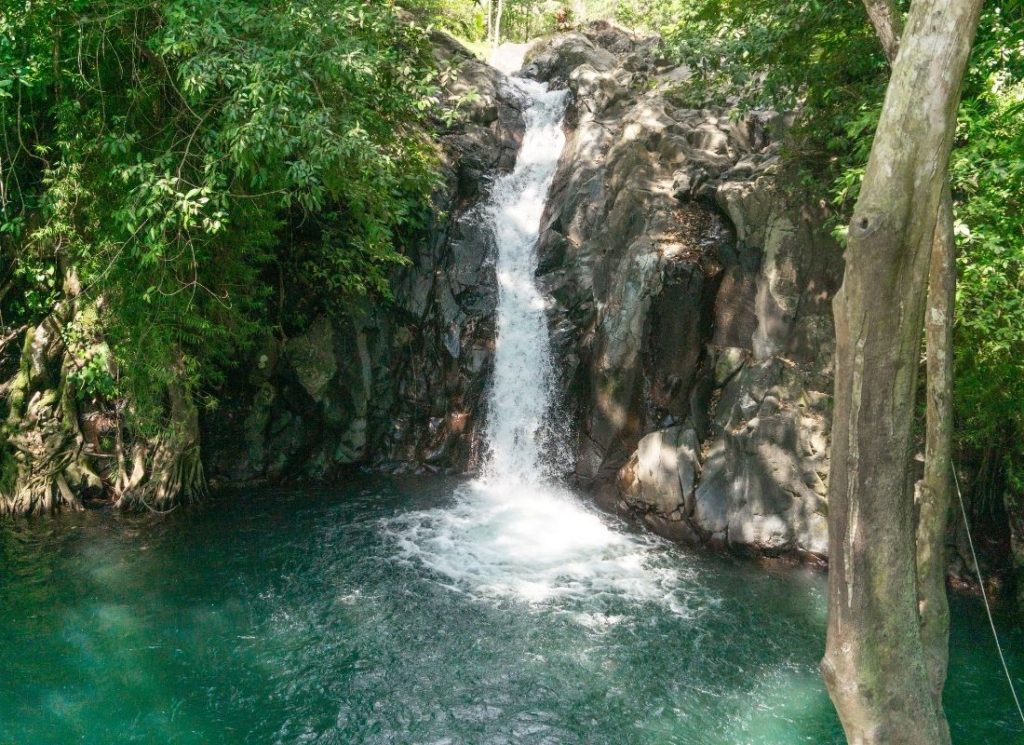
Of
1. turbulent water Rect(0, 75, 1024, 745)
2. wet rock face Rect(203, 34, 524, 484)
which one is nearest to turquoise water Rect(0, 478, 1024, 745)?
turbulent water Rect(0, 75, 1024, 745)

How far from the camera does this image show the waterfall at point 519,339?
1375cm

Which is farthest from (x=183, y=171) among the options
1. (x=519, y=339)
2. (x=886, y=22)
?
(x=886, y=22)

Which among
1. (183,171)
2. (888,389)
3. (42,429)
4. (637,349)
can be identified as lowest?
(42,429)

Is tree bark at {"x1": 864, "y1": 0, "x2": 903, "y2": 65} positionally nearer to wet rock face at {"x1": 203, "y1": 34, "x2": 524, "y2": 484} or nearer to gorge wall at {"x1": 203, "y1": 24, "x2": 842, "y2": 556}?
gorge wall at {"x1": 203, "y1": 24, "x2": 842, "y2": 556}

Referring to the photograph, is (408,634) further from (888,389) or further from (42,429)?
(42,429)

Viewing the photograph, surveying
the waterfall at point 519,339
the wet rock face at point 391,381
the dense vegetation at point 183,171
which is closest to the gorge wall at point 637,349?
the wet rock face at point 391,381

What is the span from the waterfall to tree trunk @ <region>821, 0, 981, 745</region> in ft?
32.0

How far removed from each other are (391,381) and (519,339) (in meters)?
2.74

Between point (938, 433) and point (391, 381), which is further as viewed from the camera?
point (391, 381)

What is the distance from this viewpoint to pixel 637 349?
40.7 ft

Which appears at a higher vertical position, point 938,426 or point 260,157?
point 260,157

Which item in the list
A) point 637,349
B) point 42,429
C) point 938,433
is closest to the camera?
point 938,433

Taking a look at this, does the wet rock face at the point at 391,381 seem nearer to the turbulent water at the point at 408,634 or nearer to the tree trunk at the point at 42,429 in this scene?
the turbulent water at the point at 408,634

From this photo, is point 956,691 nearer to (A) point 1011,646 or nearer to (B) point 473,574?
(A) point 1011,646
